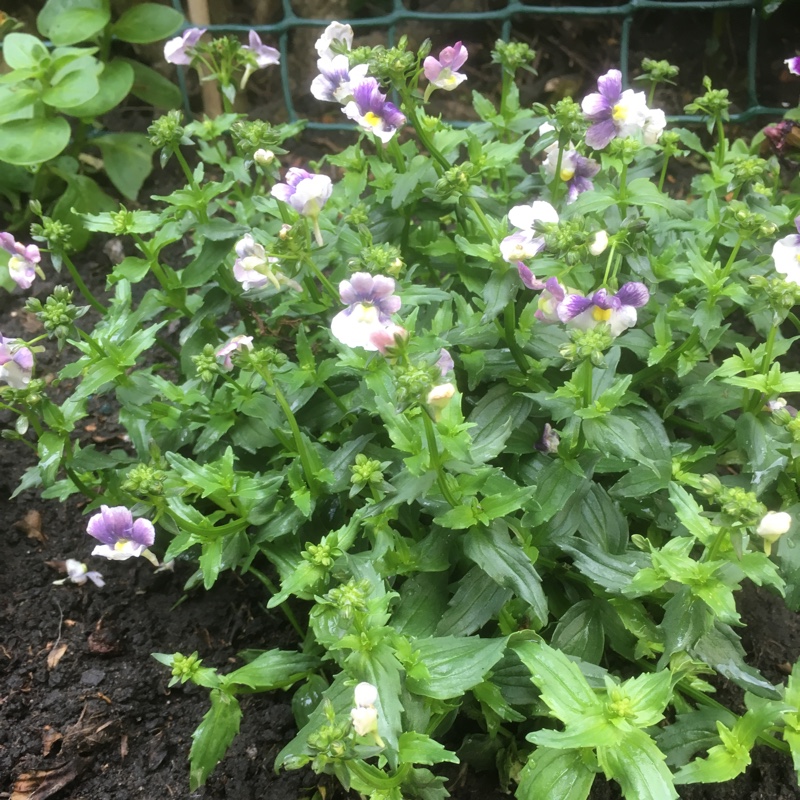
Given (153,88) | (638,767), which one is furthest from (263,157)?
(153,88)

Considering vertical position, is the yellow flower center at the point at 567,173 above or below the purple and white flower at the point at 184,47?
below

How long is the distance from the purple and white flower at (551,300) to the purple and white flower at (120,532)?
1.02m

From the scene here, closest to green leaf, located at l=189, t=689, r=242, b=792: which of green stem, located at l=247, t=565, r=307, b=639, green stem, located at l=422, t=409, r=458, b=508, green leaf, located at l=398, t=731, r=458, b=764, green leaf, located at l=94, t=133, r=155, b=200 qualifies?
green stem, located at l=247, t=565, r=307, b=639

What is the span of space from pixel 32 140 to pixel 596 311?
2228mm

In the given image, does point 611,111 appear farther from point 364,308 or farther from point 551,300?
point 364,308

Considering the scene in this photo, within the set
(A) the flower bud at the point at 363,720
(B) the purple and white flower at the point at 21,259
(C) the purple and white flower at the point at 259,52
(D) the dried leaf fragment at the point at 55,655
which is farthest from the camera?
(C) the purple and white flower at the point at 259,52

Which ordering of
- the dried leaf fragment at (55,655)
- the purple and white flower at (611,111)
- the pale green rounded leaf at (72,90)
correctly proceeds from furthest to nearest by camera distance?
1. the pale green rounded leaf at (72,90)
2. the dried leaf fragment at (55,655)
3. the purple and white flower at (611,111)

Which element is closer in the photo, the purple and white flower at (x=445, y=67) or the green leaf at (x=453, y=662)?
the green leaf at (x=453, y=662)

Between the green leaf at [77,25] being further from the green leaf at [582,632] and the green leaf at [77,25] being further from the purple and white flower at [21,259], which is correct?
the green leaf at [582,632]

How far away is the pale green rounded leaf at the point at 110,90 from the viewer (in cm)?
305

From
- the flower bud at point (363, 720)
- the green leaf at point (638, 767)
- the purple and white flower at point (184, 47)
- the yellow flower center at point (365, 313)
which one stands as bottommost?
the green leaf at point (638, 767)

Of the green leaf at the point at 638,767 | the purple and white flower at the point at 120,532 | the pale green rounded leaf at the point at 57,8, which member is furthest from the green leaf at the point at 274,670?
the pale green rounded leaf at the point at 57,8

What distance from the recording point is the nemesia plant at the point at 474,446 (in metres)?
1.59

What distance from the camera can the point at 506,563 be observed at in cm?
168
